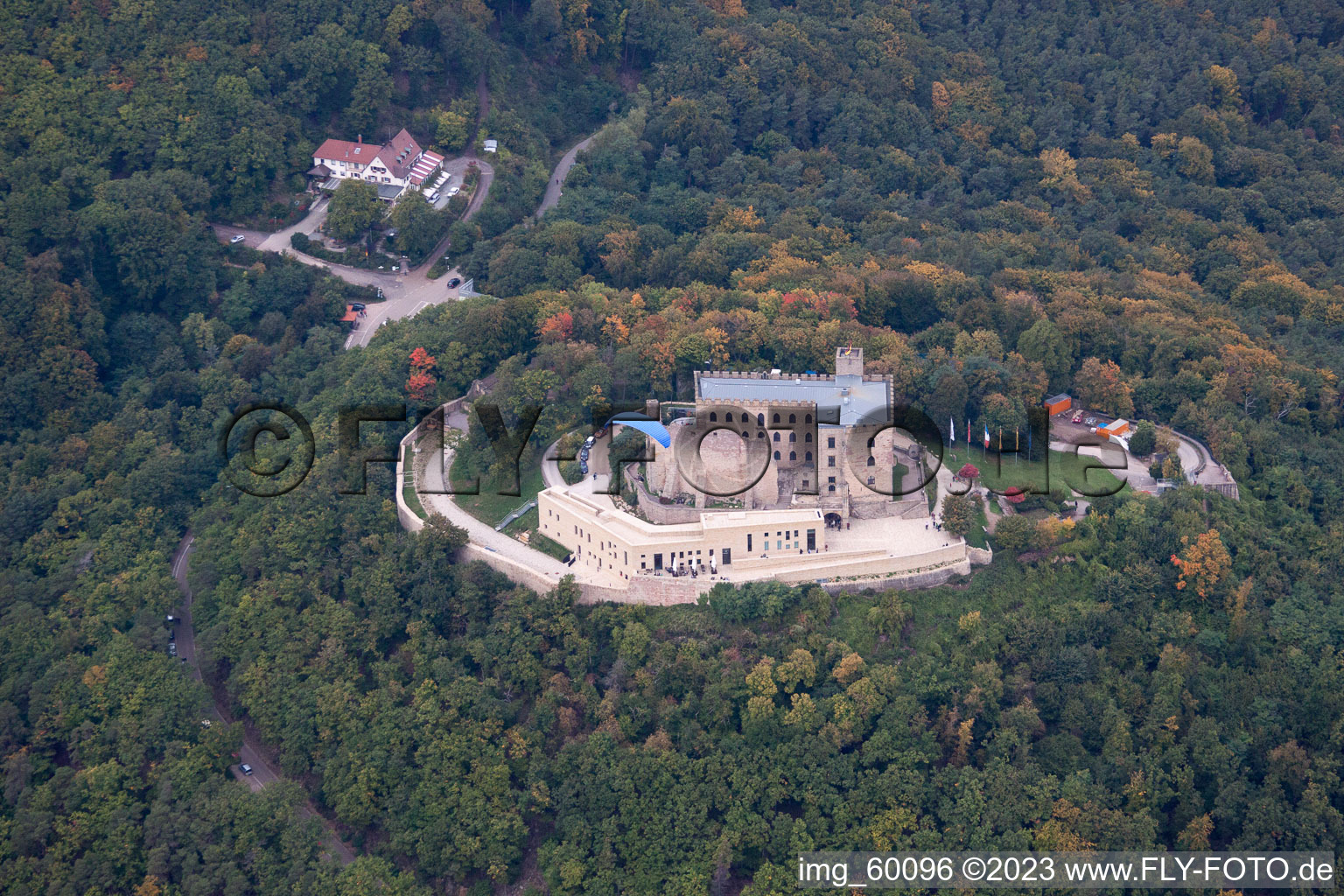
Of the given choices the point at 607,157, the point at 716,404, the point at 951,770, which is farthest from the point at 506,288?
the point at 951,770

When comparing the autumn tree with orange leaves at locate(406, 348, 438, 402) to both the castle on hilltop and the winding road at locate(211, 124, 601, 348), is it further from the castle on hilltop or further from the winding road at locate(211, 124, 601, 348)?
the castle on hilltop

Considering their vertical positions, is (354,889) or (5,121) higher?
(5,121)

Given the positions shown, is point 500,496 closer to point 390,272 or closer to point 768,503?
point 768,503

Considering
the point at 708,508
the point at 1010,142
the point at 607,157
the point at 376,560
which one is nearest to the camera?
the point at 708,508

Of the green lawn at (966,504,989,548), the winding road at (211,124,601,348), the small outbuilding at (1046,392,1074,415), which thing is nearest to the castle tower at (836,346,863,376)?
the green lawn at (966,504,989,548)

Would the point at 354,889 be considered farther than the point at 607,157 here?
No

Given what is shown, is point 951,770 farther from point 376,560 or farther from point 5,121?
point 5,121

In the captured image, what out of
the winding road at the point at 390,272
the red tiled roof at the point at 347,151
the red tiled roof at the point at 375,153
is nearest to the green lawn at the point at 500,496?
the winding road at the point at 390,272
